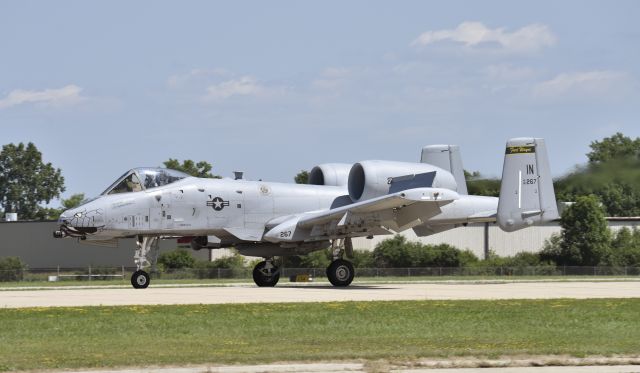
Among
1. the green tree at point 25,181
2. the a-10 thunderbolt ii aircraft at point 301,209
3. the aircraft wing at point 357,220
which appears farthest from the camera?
the green tree at point 25,181

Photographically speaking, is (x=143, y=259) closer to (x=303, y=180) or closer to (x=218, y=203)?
(x=218, y=203)

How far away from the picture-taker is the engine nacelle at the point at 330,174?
121ft

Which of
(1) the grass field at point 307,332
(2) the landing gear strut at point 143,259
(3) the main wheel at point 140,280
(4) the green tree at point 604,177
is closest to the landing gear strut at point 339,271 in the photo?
(2) the landing gear strut at point 143,259

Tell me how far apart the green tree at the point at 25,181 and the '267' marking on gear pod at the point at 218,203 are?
337ft

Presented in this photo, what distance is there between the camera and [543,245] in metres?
72.9

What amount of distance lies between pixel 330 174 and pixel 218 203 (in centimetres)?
473

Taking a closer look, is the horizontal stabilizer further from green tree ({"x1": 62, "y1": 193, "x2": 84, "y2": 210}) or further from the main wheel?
green tree ({"x1": 62, "y1": 193, "x2": 84, "y2": 210})

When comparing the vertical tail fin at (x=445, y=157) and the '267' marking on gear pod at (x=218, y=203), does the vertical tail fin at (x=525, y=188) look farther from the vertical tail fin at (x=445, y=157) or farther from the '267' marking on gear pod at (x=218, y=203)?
the '267' marking on gear pod at (x=218, y=203)

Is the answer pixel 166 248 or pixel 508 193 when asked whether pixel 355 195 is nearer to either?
pixel 508 193

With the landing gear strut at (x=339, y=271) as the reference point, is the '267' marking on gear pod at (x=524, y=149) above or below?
above

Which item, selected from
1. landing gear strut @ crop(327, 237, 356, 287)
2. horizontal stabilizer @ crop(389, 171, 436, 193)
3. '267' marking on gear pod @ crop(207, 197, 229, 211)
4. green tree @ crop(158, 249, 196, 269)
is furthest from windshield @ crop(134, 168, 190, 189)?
green tree @ crop(158, 249, 196, 269)

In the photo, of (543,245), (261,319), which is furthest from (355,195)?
(543,245)

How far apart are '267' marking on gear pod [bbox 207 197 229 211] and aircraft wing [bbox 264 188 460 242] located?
5.48ft

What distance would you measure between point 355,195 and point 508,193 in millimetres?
5245
